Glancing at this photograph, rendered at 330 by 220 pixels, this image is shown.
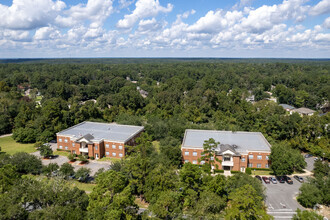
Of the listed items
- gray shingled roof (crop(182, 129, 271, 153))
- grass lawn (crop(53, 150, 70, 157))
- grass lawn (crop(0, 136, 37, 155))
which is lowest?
grass lawn (crop(53, 150, 70, 157))

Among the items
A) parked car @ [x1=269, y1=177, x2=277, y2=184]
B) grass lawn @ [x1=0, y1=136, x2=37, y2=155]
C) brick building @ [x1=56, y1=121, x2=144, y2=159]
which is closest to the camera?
parked car @ [x1=269, y1=177, x2=277, y2=184]

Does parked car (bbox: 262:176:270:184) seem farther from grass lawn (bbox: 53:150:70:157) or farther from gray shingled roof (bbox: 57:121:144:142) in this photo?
grass lawn (bbox: 53:150:70:157)

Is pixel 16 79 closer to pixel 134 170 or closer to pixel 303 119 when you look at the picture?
pixel 134 170

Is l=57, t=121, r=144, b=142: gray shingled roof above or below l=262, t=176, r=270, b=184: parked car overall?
above

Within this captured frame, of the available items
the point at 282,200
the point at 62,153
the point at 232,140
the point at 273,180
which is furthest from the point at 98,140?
the point at 282,200

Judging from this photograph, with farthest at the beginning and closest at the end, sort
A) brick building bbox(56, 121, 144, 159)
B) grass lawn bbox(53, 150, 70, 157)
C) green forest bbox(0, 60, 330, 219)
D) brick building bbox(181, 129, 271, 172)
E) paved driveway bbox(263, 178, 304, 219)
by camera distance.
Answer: grass lawn bbox(53, 150, 70, 157) < brick building bbox(56, 121, 144, 159) < brick building bbox(181, 129, 271, 172) < paved driveway bbox(263, 178, 304, 219) < green forest bbox(0, 60, 330, 219)

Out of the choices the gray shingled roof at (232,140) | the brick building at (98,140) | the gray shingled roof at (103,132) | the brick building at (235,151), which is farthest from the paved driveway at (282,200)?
the gray shingled roof at (103,132)

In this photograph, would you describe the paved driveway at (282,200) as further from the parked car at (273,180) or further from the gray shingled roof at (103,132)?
the gray shingled roof at (103,132)

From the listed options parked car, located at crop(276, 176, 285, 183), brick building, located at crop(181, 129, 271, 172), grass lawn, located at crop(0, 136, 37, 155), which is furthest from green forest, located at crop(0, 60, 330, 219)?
parked car, located at crop(276, 176, 285, 183)
